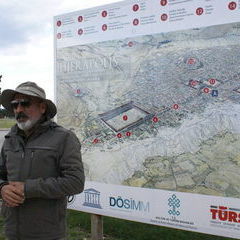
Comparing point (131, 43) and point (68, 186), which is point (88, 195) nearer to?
point (131, 43)

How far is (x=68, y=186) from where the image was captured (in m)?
2.71

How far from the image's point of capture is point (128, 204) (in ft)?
15.5

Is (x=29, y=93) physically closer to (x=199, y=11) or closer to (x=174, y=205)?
(x=199, y=11)

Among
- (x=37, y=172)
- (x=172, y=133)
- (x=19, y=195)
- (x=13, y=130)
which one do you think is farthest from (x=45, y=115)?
(x=172, y=133)

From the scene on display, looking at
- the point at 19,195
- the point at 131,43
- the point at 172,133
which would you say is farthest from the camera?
the point at 131,43

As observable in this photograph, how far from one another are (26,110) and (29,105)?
45mm

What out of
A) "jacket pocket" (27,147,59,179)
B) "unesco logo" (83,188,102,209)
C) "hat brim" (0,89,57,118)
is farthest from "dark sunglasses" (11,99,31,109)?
"unesco logo" (83,188,102,209)

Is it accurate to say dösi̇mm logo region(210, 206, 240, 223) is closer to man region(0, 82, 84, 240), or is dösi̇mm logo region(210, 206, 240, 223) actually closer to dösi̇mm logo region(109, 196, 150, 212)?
dösi̇mm logo region(109, 196, 150, 212)

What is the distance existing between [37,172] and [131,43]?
237 centimetres

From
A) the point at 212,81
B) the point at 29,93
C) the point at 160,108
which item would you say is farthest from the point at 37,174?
the point at 212,81

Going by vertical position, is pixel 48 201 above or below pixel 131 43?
below

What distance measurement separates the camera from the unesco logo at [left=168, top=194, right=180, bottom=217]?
171 inches

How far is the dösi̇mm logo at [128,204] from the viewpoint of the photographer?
4.59m

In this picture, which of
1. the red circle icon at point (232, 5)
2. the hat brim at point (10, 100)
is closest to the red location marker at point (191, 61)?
the red circle icon at point (232, 5)
